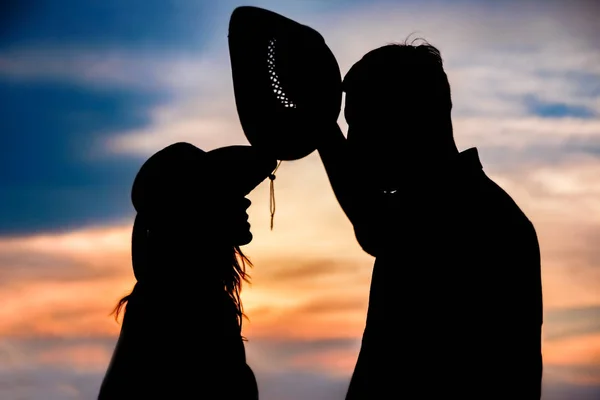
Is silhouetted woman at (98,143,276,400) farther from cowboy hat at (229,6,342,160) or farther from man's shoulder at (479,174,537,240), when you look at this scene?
man's shoulder at (479,174,537,240)

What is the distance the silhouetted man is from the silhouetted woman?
0.90m

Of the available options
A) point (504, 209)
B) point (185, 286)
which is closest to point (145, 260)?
point (185, 286)

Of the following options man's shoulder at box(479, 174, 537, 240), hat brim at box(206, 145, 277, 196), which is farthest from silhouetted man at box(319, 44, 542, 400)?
hat brim at box(206, 145, 277, 196)

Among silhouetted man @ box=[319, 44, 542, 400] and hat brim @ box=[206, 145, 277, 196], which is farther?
hat brim @ box=[206, 145, 277, 196]

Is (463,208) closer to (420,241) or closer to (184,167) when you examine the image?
(420,241)

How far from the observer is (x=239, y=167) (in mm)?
3314

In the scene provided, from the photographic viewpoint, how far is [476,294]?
2.46m

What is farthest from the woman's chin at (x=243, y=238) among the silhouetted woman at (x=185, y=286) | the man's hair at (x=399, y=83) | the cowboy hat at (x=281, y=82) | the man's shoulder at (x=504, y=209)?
the man's shoulder at (x=504, y=209)

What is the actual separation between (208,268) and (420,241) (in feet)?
4.26

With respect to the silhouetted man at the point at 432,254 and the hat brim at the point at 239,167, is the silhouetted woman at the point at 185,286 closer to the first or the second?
the hat brim at the point at 239,167

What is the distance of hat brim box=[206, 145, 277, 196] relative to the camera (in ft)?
10.6

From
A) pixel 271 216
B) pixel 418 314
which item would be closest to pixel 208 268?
pixel 271 216

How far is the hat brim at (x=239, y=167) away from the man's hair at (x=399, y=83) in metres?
0.57

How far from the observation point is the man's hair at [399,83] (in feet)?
8.50
